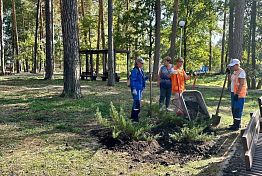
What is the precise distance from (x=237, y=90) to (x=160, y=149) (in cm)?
314

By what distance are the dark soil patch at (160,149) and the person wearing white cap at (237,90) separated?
1.80m

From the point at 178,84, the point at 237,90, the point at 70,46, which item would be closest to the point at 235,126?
the point at 237,90

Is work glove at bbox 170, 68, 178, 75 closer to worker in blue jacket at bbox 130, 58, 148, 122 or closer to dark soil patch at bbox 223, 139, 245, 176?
worker in blue jacket at bbox 130, 58, 148, 122

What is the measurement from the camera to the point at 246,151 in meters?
4.56

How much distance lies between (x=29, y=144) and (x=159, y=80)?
15.3 feet

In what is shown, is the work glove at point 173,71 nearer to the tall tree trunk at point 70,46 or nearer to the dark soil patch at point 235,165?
the dark soil patch at point 235,165

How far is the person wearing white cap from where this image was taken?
8.09 metres

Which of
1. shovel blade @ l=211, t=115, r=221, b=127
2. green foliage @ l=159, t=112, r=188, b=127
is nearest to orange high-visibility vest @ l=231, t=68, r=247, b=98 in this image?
shovel blade @ l=211, t=115, r=221, b=127

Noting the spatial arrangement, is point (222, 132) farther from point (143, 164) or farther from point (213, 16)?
point (213, 16)

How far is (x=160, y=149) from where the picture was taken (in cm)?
623

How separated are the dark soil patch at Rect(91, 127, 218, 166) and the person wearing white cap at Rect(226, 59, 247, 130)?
1.80 m

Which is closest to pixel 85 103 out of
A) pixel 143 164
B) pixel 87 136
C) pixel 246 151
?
pixel 87 136

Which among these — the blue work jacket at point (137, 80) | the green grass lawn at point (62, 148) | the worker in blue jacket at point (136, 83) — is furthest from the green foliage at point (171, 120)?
the blue work jacket at point (137, 80)

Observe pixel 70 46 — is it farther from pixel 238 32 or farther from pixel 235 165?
pixel 238 32
